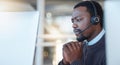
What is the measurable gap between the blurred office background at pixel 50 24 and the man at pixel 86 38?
0.10 m

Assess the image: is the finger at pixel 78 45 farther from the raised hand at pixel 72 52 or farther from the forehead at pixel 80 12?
the forehead at pixel 80 12

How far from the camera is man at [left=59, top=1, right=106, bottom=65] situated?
1.06 meters

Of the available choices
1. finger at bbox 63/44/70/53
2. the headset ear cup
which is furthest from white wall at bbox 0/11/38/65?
the headset ear cup

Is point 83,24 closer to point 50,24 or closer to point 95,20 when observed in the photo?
point 95,20

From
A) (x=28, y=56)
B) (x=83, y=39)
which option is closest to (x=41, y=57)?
(x=28, y=56)

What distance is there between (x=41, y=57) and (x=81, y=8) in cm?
35

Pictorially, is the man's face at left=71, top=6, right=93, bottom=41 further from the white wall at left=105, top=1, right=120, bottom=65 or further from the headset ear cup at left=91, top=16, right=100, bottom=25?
the white wall at left=105, top=1, right=120, bottom=65

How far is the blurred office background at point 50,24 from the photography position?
125 cm

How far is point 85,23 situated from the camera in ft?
3.70

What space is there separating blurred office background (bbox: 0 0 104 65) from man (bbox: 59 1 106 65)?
0.10 metres

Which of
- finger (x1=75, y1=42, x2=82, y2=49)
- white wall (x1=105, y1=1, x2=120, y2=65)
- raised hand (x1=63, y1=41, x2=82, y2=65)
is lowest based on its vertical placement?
raised hand (x1=63, y1=41, x2=82, y2=65)

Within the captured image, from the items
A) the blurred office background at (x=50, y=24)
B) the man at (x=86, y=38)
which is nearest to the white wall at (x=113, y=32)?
the man at (x=86, y=38)

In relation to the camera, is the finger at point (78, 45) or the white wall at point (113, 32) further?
the finger at point (78, 45)

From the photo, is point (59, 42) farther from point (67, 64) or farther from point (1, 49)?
point (1, 49)
